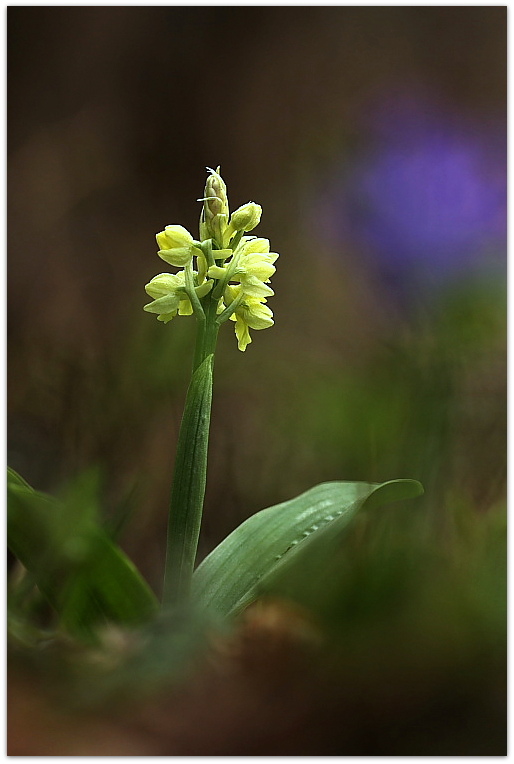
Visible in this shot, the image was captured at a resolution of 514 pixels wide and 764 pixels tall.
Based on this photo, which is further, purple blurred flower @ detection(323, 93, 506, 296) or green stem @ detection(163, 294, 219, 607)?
purple blurred flower @ detection(323, 93, 506, 296)

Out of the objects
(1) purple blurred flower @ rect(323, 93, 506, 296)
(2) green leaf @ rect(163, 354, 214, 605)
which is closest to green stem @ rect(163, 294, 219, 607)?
(2) green leaf @ rect(163, 354, 214, 605)

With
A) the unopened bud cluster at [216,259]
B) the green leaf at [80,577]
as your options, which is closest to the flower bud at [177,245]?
the unopened bud cluster at [216,259]

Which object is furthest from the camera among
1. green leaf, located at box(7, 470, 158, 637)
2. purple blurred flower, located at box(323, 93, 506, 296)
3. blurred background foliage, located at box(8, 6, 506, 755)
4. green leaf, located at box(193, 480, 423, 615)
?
purple blurred flower, located at box(323, 93, 506, 296)

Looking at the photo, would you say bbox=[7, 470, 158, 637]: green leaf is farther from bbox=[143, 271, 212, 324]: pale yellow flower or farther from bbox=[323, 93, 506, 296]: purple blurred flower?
bbox=[323, 93, 506, 296]: purple blurred flower

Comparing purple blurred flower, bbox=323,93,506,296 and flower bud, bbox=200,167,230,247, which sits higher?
purple blurred flower, bbox=323,93,506,296

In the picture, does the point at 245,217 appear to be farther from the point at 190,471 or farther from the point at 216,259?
the point at 190,471

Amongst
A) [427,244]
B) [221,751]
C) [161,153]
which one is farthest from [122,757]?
[161,153]

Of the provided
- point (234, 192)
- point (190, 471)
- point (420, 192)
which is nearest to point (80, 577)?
point (190, 471)

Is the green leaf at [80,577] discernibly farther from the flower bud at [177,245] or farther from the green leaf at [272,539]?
the flower bud at [177,245]

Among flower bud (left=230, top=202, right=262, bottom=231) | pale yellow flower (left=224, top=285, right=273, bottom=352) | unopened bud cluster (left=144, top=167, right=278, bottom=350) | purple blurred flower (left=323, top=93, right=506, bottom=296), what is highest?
purple blurred flower (left=323, top=93, right=506, bottom=296)
